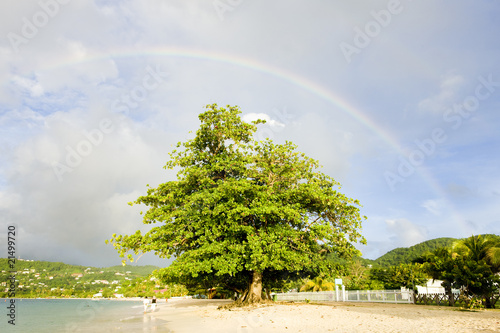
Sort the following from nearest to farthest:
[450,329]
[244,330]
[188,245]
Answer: [450,329] < [244,330] < [188,245]

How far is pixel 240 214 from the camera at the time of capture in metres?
20.6

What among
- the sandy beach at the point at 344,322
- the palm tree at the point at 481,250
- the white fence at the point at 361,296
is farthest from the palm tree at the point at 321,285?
the sandy beach at the point at 344,322

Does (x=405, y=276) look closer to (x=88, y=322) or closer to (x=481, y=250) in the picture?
(x=481, y=250)

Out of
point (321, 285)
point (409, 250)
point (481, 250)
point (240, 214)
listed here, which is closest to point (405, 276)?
point (481, 250)

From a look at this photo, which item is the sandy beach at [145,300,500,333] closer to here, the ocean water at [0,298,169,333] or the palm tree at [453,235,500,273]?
the ocean water at [0,298,169,333]

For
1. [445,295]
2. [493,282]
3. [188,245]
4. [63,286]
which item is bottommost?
[63,286]

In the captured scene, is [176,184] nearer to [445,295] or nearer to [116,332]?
[116,332]

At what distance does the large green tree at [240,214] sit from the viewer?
66.6 feet

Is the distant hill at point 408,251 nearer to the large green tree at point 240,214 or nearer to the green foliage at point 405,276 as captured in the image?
the green foliage at point 405,276

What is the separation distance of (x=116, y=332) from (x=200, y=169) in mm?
11666

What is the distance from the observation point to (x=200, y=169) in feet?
79.0

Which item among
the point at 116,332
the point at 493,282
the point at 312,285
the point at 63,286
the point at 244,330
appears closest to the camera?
the point at 244,330

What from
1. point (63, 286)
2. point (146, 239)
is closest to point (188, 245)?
point (146, 239)

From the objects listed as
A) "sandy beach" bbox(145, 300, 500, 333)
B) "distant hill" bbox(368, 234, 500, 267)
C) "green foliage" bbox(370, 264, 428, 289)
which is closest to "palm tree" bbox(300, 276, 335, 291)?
"green foliage" bbox(370, 264, 428, 289)
